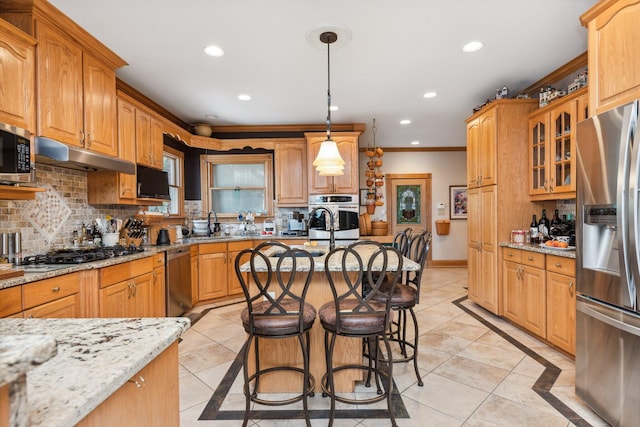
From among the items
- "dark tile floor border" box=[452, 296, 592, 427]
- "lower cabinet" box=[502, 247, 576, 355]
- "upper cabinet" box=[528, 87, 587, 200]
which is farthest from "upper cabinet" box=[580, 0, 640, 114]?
"dark tile floor border" box=[452, 296, 592, 427]

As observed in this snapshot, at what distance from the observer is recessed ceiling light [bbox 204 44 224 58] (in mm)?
2686

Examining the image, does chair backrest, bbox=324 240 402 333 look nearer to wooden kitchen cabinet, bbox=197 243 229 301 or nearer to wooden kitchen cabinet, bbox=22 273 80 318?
wooden kitchen cabinet, bbox=22 273 80 318

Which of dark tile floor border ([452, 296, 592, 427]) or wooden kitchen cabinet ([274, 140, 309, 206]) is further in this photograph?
wooden kitchen cabinet ([274, 140, 309, 206])

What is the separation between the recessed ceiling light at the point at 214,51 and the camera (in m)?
2.69

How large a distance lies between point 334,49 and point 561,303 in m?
2.90

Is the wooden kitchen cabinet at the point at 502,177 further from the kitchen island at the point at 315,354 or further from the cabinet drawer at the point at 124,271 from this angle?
the cabinet drawer at the point at 124,271

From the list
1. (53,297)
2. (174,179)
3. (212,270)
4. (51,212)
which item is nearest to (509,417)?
(53,297)

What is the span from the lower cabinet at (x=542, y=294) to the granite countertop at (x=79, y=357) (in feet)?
9.68

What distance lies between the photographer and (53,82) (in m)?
2.29

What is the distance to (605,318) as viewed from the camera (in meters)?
1.76

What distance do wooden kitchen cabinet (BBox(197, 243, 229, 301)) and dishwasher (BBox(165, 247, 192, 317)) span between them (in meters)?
0.25

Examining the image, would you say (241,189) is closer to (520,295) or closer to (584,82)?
(520,295)

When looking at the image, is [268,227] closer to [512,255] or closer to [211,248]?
[211,248]

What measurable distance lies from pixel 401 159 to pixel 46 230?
6115mm
